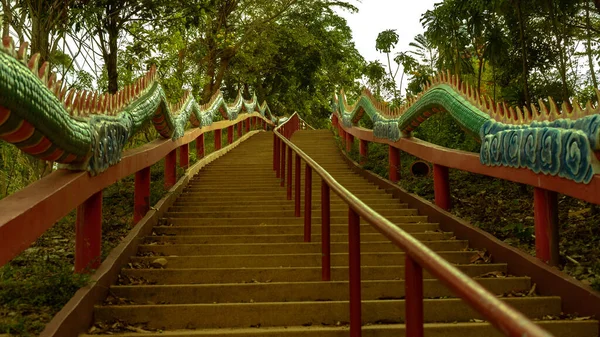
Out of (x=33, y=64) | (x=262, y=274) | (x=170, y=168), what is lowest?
(x=262, y=274)

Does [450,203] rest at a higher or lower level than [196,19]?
lower

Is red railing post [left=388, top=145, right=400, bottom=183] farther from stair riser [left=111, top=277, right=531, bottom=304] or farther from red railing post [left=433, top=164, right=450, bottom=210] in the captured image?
stair riser [left=111, top=277, right=531, bottom=304]

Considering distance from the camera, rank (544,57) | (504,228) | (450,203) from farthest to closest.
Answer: (544,57) < (450,203) < (504,228)

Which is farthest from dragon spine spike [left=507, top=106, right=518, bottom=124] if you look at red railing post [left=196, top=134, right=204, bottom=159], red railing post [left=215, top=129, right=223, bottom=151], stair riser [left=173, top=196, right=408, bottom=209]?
red railing post [left=215, top=129, right=223, bottom=151]

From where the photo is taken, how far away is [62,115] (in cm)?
376

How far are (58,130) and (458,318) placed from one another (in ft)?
8.82

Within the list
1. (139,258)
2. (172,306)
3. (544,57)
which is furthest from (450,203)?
(544,57)

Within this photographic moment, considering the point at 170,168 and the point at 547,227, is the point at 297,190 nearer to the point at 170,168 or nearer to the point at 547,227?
the point at 170,168

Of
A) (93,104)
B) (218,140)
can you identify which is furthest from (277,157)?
(93,104)

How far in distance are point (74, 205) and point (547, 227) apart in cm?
324

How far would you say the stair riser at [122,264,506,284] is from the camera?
4.86 meters

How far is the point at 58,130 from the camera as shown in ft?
12.1

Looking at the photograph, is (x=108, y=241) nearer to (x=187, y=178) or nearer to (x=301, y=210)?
(x=301, y=210)

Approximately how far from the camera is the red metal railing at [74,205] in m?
3.02
